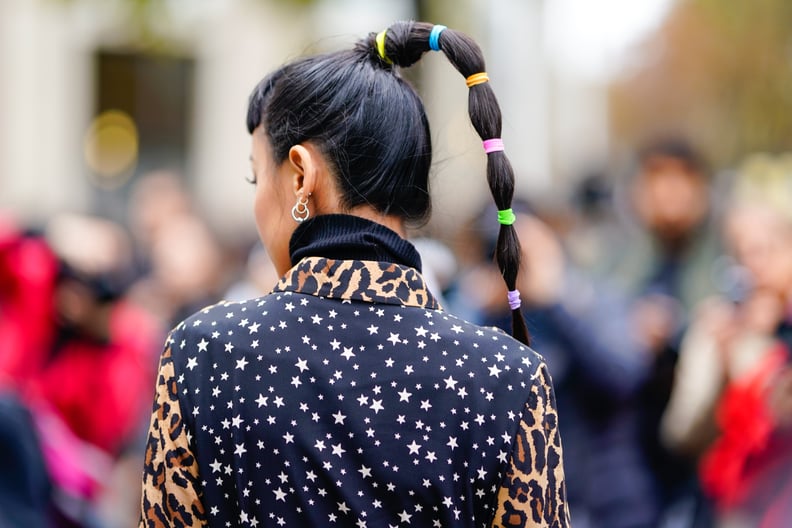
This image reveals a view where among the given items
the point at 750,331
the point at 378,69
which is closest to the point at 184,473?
→ the point at 378,69

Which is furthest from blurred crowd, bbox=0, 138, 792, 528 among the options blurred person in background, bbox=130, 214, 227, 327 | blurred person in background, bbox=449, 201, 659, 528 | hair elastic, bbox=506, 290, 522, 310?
hair elastic, bbox=506, 290, 522, 310

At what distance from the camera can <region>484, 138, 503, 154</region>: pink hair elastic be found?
1771 millimetres

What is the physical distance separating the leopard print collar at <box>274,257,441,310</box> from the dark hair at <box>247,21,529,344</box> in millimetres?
104

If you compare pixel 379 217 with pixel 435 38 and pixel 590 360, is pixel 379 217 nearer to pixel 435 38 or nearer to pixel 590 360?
pixel 435 38

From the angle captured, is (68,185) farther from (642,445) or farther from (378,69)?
(378,69)

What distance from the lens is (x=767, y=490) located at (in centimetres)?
364

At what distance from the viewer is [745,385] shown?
12.9 ft

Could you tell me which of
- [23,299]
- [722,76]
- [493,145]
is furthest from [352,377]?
[722,76]

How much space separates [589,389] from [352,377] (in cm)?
266

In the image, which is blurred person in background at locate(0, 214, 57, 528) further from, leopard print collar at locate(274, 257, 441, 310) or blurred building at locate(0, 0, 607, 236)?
blurred building at locate(0, 0, 607, 236)

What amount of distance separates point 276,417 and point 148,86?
13.2 metres

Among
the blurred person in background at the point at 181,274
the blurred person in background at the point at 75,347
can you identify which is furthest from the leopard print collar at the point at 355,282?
the blurred person in background at the point at 181,274

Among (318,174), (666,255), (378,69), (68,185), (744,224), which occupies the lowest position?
(68,185)

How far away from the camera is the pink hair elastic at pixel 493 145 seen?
1.77 meters
